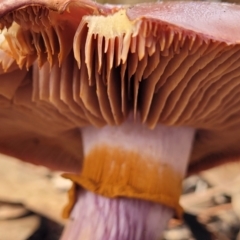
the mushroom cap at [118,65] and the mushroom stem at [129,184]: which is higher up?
the mushroom cap at [118,65]

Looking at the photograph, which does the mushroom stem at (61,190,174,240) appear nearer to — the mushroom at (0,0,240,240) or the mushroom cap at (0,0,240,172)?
the mushroom at (0,0,240,240)

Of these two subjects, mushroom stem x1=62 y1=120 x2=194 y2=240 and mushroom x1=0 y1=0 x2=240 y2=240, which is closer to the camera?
mushroom x1=0 y1=0 x2=240 y2=240

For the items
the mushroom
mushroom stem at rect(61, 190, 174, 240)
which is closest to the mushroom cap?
the mushroom

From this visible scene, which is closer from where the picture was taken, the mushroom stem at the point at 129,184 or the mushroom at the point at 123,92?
the mushroom at the point at 123,92

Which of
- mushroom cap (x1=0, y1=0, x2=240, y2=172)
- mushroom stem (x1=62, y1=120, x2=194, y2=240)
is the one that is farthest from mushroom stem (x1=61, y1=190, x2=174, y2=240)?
mushroom cap (x1=0, y1=0, x2=240, y2=172)

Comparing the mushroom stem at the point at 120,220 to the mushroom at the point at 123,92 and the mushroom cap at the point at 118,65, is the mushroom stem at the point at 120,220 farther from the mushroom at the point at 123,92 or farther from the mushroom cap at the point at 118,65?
the mushroom cap at the point at 118,65

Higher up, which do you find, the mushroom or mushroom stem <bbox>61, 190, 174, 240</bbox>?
the mushroom

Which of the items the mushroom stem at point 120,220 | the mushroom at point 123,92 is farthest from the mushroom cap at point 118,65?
the mushroom stem at point 120,220
